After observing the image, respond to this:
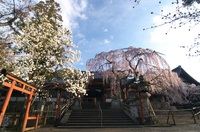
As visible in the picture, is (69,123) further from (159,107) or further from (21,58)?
(159,107)

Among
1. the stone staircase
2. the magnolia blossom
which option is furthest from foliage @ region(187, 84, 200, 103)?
the magnolia blossom

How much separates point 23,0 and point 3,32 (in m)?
2.72

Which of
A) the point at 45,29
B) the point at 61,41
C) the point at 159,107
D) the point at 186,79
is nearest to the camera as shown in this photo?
the point at 45,29

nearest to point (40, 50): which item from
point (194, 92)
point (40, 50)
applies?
point (40, 50)

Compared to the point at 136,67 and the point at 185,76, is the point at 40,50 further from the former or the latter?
the point at 185,76

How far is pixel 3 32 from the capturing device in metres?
7.12

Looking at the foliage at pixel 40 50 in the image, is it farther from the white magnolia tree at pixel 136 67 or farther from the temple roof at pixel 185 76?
the temple roof at pixel 185 76

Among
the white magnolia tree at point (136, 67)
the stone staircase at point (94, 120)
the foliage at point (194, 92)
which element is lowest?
the stone staircase at point (94, 120)

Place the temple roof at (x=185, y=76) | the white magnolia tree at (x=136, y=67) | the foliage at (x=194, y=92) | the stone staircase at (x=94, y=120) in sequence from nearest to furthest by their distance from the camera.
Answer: the stone staircase at (x=94, y=120) < the white magnolia tree at (x=136, y=67) < the foliage at (x=194, y=92) < the temple roof at (x=185, y=76)

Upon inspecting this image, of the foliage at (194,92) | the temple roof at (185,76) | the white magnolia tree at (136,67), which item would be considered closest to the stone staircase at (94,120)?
the white magnolia tree at (136,67)

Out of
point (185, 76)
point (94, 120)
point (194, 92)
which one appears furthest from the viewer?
point (185, 76)

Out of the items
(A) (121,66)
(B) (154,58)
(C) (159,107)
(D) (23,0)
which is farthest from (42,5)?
(C) (159,107)

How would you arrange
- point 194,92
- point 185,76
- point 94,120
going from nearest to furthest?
point 94,120, point 194,92, point 185,76

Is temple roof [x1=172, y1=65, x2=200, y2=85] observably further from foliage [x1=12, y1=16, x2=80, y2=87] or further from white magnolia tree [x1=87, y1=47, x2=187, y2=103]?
foliage [x1=12, y1=16, x2=80, y2=87]
